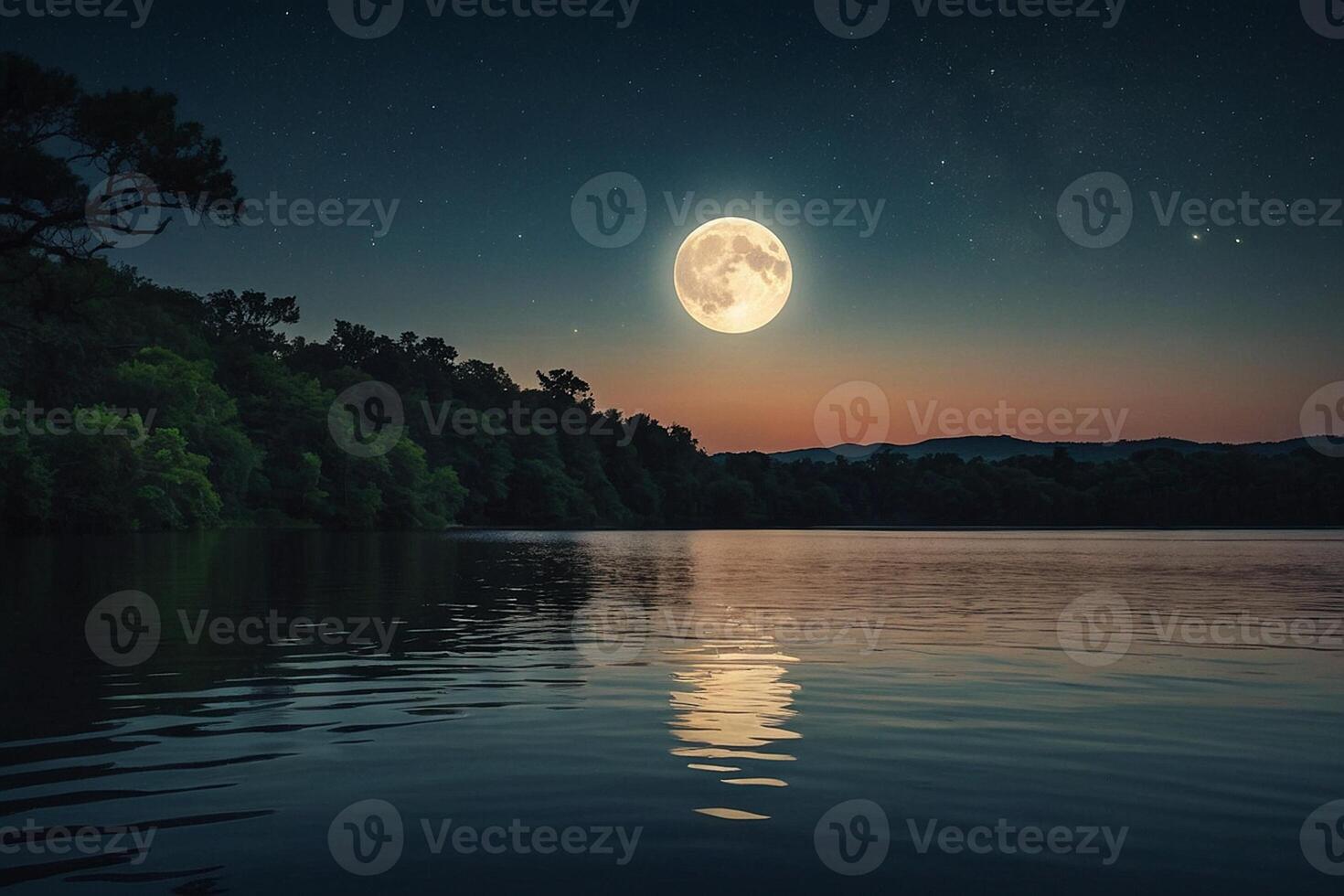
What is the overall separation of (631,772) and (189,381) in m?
Answer: 111

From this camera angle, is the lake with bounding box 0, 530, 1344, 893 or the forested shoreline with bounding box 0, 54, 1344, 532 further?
the forested shoreline with bounding box 0, 54, 1344, 532

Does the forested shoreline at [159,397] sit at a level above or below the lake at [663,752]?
A: above

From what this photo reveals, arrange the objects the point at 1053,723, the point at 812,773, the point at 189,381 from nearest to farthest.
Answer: the point at 812,773 → the point at 1053,723 → the point at 189,381

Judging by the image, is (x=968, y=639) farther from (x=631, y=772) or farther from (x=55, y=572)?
(x=55, y=572)

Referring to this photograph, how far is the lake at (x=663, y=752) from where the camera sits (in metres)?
9.47

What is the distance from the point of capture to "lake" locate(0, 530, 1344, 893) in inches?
373

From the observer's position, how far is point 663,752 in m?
14.1

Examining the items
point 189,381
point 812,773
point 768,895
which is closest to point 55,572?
point 812,773

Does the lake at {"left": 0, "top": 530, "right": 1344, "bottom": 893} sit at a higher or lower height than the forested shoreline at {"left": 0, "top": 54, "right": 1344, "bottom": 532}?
lower

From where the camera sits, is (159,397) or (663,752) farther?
(159,397)

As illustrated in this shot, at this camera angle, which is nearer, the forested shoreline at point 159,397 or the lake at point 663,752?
the lake at point 663,752

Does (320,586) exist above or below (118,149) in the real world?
below

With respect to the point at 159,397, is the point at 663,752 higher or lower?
lower

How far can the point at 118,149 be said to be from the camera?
45.1 metres
